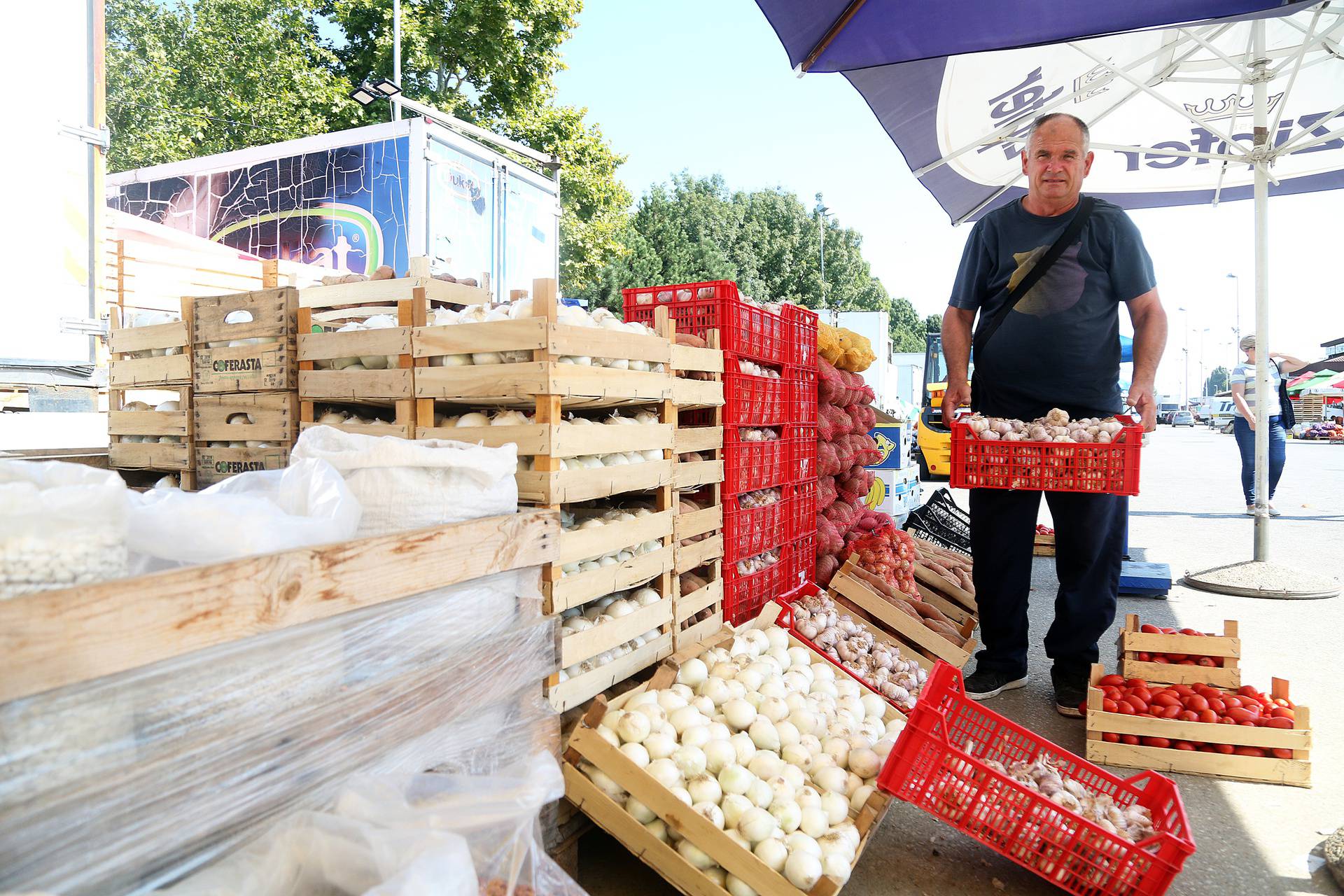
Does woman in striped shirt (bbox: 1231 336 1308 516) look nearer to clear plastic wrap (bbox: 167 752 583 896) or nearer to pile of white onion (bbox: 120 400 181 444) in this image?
clear plastic wrap (bbox: 167 752 583 896)

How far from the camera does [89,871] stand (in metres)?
1.35

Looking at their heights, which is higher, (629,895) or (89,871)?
(89,871)

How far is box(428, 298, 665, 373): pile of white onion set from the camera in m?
2.78

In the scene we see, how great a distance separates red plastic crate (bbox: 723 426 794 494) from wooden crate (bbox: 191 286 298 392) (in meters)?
1.93

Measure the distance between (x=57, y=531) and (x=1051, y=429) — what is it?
3.76 metres

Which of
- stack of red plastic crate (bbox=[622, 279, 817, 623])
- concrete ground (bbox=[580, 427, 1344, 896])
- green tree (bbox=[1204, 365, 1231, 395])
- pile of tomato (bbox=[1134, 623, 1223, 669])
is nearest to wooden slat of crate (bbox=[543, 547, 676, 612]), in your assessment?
stack of red plastic crate (bbox=[622, 279, 817, 623])

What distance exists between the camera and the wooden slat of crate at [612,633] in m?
2.70

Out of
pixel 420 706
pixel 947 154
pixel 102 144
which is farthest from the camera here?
pixel 947 154

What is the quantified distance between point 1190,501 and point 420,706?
14580 millimetres

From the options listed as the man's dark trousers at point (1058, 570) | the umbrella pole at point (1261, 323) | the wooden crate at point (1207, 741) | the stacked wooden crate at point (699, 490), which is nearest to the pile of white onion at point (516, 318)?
the stacked wooden crate at point (699, 490)

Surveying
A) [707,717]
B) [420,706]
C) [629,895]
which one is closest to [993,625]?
[707,717]

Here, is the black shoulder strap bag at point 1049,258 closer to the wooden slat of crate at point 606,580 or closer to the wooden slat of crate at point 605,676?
the wooden slat of crate at point 606,580

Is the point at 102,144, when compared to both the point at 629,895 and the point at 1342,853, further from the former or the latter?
the point at 1342,853

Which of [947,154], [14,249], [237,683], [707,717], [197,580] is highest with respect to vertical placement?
[947,154]
